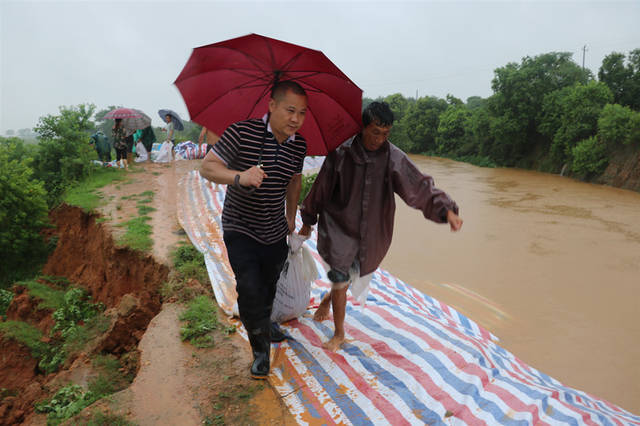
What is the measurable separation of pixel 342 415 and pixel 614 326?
12.0ft

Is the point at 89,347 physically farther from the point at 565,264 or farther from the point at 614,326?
the point at 565,264

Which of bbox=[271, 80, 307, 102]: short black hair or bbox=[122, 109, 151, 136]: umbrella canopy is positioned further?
bbox=[122, 109, 151, 136]: umbrella canopy

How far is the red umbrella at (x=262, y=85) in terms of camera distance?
5.45 feet

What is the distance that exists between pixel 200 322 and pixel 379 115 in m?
1.97

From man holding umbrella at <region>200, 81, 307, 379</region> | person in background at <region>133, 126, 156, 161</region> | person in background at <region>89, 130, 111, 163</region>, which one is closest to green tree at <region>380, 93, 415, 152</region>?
person in background at <region>133, 126, 156, 161</region>

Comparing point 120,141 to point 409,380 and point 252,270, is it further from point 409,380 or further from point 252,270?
point 409,380

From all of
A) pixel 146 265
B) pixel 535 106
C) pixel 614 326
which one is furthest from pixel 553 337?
pixel 535 106

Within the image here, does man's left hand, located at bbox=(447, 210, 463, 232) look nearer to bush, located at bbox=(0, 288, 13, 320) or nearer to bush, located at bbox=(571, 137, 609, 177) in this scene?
bush, located at bbox=(0, 288, 13, 320)

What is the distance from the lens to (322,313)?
2.64 m

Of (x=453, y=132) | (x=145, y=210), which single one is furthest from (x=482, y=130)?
(x=145, y=210)

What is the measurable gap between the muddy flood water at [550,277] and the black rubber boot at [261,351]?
101 inches

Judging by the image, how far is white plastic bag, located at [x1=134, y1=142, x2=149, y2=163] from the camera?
33.7ft

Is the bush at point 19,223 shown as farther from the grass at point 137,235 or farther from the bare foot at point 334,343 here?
the bare foot at point 334,343

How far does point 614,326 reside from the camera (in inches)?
152
